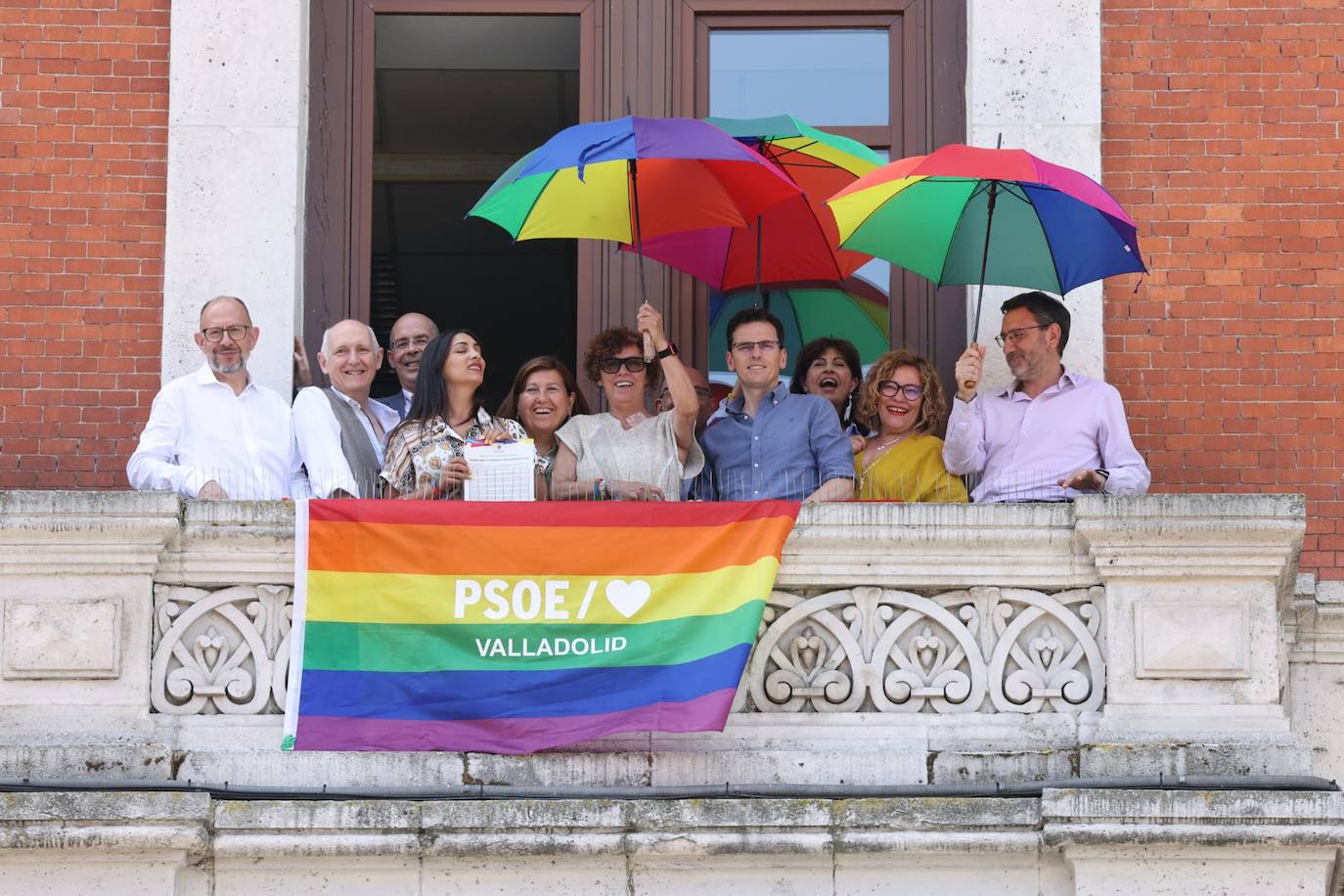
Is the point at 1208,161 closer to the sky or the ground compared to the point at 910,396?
closer to the sky

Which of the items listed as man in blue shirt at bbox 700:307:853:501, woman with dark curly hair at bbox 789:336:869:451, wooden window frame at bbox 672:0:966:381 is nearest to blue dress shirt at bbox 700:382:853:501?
man in blue shirt at bbox 700:307:853:501

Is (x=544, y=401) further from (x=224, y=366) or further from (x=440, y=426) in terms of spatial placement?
(x=224, y=366)

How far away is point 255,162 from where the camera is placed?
10859mm

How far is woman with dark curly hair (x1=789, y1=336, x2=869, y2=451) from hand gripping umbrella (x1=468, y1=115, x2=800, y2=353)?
2.16 ft

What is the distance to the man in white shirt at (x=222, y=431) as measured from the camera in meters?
9.38

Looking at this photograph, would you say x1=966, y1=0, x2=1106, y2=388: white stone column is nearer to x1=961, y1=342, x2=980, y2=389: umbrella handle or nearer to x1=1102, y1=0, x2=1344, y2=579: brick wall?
x1=1102, y1=0, x2=1344, y2=579: brick wall

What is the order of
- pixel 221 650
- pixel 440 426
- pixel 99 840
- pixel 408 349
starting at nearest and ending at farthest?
pixel 99 840 < pixel 221 650 < pixel 440 426 < pixel 408 349

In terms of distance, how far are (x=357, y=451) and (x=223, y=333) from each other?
74 centimetres

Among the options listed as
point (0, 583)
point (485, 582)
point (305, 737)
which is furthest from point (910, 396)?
point (0, 583)

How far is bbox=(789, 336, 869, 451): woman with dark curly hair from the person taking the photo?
10.2 m

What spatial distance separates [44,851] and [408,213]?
10542mm

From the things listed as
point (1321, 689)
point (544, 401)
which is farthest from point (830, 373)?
point (1321, 689)

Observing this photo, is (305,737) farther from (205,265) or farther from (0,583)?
(205,265)

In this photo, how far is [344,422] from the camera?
9672 mm
